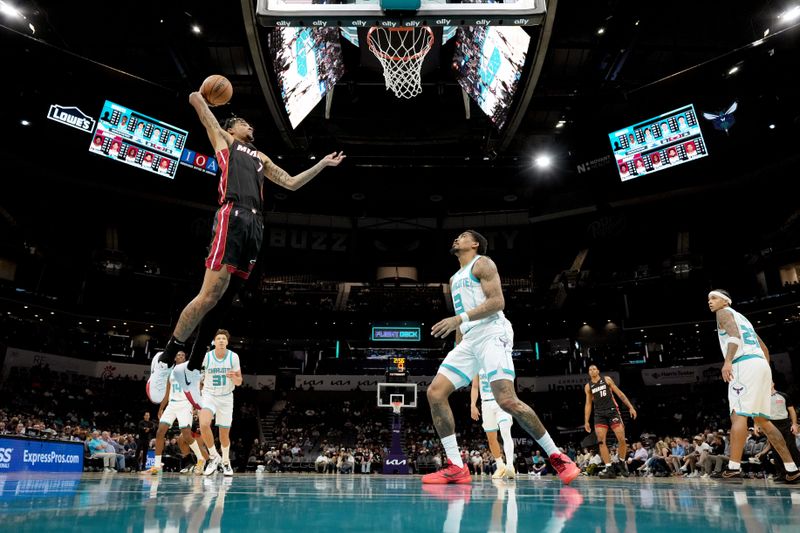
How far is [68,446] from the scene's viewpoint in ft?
34.2

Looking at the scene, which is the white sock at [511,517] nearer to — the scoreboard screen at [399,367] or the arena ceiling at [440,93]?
the arena ceiling at [440,93]

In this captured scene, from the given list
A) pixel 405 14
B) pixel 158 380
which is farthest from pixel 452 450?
pixel 405 14

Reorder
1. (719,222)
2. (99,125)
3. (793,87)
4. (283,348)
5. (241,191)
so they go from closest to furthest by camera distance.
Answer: (241,191), (793,87), (99,125), (719,222), (283,348)

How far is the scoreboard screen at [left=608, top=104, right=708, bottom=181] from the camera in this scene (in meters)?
19.4

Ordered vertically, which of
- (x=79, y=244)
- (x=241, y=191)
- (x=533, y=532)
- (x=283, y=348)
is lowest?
(x=533, y=532)

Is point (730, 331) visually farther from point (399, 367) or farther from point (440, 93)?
point (399, 367)

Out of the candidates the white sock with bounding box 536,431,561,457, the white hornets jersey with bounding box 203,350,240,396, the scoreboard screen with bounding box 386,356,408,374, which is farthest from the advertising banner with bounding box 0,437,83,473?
the scoreboard screen with bounding box 386,356,408,374

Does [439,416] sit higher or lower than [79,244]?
lower

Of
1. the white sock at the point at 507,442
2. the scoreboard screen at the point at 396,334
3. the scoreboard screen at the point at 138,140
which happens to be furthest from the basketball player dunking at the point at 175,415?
the scoreboard screen at the point at 396,334

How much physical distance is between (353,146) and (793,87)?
1528 cm

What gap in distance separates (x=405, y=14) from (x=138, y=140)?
17557 mm

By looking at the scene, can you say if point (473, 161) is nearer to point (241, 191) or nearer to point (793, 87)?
point (793, 87)

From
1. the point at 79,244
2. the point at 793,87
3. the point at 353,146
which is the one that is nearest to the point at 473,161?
the point at 353,146

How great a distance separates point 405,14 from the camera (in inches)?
248
